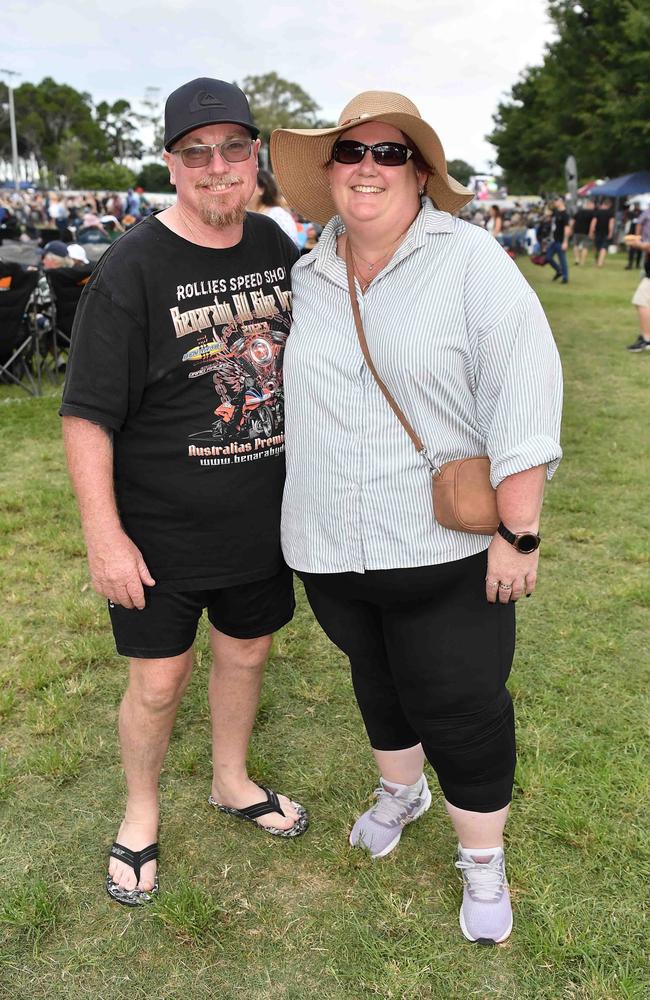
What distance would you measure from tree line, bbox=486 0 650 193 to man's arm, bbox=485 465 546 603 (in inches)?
1421

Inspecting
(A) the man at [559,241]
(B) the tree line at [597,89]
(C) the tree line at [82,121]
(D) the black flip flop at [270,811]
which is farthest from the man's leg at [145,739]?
(C) the tree line at [82,121]

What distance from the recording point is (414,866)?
2477 millimetres

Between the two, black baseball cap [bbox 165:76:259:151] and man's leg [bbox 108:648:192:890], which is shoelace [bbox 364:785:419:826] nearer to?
man's leg [bbox 108:648:192:890]

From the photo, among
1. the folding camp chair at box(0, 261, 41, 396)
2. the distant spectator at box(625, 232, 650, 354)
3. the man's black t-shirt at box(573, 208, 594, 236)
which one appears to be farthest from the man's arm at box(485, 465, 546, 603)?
the man's black t-shirt at box(573, 208, 594, 236)

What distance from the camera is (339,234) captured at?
211cm

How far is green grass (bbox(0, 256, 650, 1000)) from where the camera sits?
214 cm

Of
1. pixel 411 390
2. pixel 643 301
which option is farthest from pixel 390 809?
pixel 643 301

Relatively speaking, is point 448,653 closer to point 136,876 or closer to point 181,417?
point 181,417

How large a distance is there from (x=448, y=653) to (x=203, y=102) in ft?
4.74

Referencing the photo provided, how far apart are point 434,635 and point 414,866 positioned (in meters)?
0.92

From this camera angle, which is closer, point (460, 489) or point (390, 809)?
point (460, 489)

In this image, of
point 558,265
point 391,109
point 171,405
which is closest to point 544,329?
point 391,109

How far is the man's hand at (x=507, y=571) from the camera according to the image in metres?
1.88

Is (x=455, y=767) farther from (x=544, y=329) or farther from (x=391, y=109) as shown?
(x=391, y=109)
